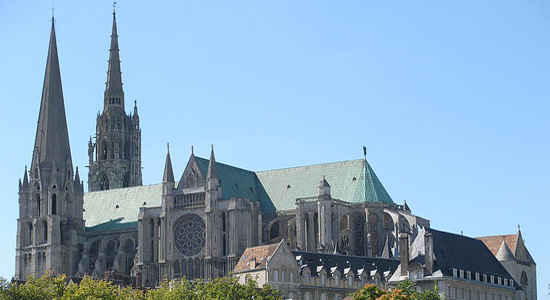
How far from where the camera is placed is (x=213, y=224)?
138375 mm

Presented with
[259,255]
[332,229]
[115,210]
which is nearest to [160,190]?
[115,210]

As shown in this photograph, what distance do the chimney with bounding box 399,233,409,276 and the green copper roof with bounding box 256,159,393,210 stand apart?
1877 cm

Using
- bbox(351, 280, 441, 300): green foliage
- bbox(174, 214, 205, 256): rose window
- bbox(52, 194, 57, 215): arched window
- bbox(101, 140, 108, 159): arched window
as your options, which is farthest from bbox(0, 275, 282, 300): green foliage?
bbox(101, 140, 108, 159): arched window

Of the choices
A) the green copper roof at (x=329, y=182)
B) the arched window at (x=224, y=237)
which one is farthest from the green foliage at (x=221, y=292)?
the green copper roof at (x=329, y=182)

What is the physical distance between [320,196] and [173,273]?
60.4ft

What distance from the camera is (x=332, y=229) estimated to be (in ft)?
444

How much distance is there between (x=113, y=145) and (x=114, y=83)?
8.50 metres

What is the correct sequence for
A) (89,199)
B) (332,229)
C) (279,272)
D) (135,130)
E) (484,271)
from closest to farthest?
(279,272), (484,271), (332,229), (89,199), (135,130)

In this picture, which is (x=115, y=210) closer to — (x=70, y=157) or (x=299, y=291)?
(x=70, y=157)

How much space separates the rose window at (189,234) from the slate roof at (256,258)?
785 inches

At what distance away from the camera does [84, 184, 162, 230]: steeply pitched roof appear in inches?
6245

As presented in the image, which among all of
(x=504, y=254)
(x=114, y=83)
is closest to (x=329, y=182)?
(x=504, y=254)

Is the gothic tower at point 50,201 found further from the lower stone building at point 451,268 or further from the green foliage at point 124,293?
the lower stone building at point 451,268

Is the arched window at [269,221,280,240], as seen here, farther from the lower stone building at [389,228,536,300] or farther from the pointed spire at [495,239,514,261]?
the pointed spire at [495,239,514,261]
